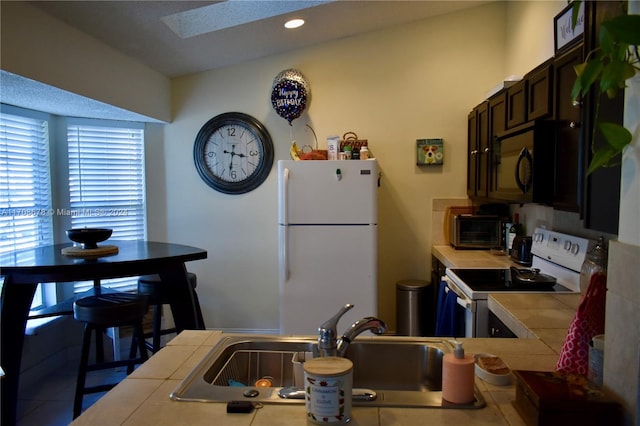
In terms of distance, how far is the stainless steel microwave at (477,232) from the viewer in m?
3.38

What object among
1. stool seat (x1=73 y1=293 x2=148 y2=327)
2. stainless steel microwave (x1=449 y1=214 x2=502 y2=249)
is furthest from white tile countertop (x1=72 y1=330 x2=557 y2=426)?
stainless steel microwave (x1=449 y1=214 x2=502 y2=249)

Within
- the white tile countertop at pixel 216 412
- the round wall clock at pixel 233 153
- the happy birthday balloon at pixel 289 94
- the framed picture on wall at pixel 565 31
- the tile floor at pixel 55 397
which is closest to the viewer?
the white tile countertop at pixel 216 412

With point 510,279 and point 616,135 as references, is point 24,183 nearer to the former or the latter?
point 510,279

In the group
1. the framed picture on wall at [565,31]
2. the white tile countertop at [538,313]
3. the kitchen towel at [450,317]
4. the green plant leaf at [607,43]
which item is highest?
the framed picture on wall at [565,31]

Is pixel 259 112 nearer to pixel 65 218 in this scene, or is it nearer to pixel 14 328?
pixel 65 218

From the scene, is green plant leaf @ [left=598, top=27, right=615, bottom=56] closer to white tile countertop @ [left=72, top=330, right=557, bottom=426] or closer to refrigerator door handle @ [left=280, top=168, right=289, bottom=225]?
white tile countertop @ [left=72, top=330, right=557, bottom=426]

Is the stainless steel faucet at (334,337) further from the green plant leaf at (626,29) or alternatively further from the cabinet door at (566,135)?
the cabinet door at (566,135)

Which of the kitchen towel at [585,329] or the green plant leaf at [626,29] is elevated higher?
the green plant leaf at [626,29]

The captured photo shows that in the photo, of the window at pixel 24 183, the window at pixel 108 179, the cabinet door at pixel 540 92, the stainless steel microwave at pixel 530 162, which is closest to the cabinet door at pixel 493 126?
the stainless steel microwave at pixel 530 162

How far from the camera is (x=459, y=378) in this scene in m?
0.97

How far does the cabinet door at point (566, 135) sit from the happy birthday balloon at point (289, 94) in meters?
2.03

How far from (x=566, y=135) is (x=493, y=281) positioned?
2.68 feet

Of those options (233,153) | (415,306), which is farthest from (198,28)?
(415,306)

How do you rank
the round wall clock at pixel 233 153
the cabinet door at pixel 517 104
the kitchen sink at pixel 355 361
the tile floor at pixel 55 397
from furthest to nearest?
the round wall clock at pixel 233 153
the tile floor at pixel 55 397
the cabinet door at pixel 517 104
the kitchen sink at pixel 355 361
